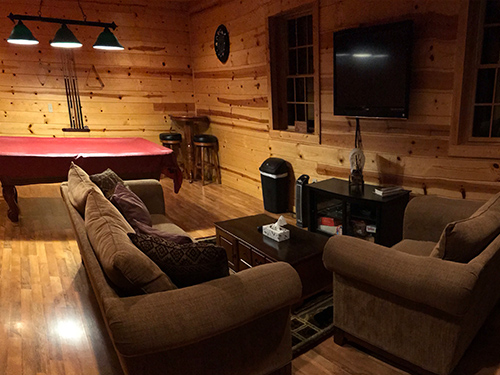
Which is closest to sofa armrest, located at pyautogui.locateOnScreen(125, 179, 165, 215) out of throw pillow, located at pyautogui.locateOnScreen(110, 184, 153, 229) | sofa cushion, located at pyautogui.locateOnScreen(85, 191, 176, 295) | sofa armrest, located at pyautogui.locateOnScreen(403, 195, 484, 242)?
throw pillow, located at pyautogui.locateOnScreen(110, 184, 153, 229)

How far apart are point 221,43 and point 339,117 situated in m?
2.67

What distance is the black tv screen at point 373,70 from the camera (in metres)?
3.32

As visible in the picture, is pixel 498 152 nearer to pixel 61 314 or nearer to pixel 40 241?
pixel 61 314

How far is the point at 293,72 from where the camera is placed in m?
4.86

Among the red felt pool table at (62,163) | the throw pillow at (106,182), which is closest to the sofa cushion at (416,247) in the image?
the throw pillow at (106,182)

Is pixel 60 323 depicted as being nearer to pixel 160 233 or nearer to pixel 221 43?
pixel 160 233

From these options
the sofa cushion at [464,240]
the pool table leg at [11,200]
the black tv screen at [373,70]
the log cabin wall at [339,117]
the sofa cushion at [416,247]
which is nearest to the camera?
the sofa cushion at [464,240]

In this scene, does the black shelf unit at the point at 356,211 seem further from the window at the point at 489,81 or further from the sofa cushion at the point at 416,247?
the window at the point at 489,81

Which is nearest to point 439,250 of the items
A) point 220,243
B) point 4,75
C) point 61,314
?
point 220,243

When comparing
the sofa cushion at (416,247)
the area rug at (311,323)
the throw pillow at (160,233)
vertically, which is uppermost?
the throw pillow at (160,233)

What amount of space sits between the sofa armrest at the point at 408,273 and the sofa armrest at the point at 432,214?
90cm

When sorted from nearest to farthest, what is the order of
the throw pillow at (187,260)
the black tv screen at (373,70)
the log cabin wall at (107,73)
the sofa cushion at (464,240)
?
1. the throw pillow at (187,260)
2. the sofa cushion at (464,240)
3. the black tv screen at (373,70)
4. the log cabin wall at (107,73)

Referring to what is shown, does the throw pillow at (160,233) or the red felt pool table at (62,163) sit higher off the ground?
the red felt pool table at (62,163)

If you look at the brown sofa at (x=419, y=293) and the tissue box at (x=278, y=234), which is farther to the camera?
the tissue box at (x=278, y=234)
